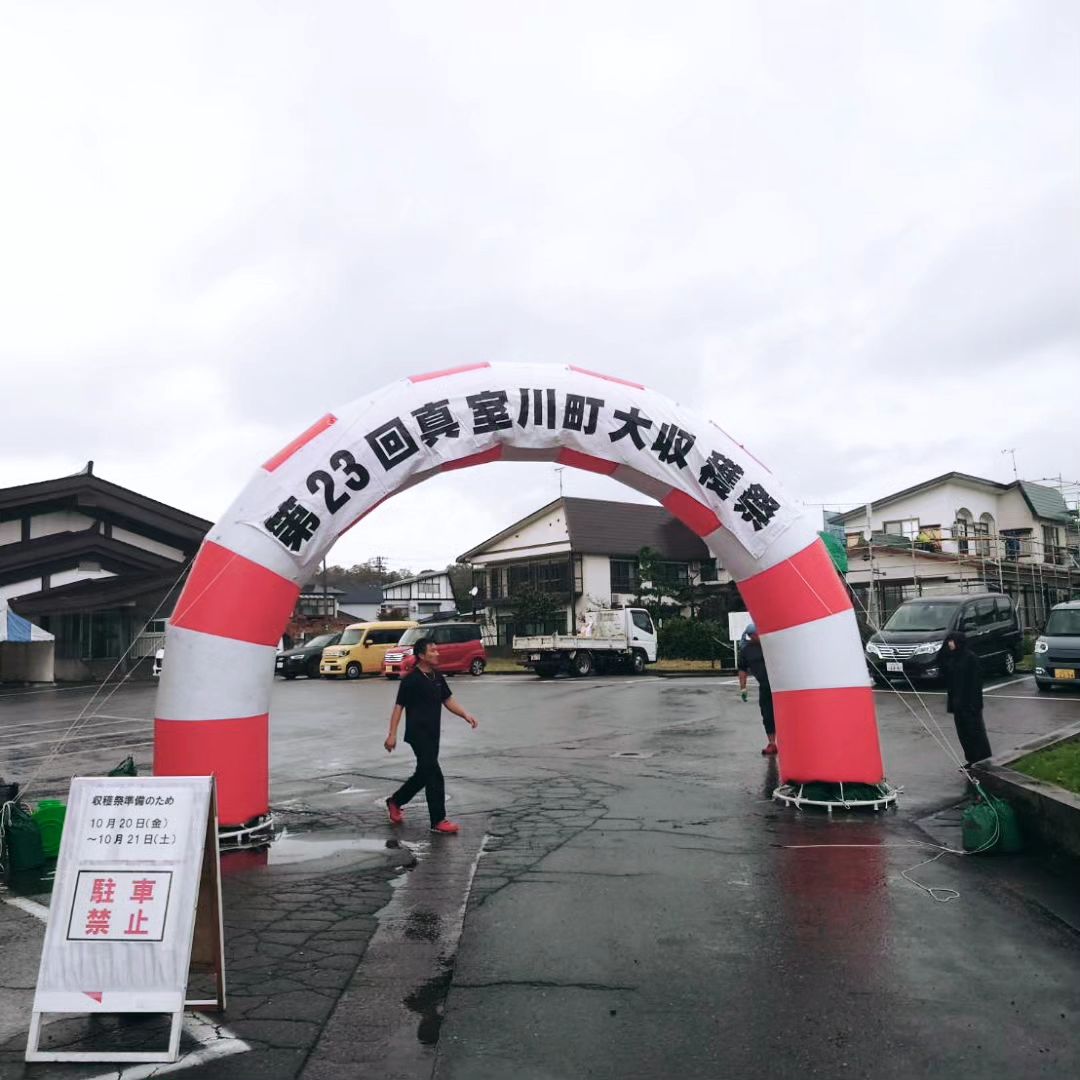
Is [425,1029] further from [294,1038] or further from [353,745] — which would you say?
[353,745]

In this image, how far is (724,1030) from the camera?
162 inches

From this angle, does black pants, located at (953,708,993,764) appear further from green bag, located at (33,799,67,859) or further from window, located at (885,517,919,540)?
window, located at (885,517,919,540)

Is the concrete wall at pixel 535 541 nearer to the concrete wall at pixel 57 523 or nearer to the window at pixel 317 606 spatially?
the window at pixel 317 606

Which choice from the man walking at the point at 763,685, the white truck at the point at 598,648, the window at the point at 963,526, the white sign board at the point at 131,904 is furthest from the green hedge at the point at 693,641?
the white sign board at the point at 131,904

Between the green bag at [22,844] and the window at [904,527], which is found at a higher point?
the window at [904,527]

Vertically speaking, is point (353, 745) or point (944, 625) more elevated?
point (944, 625)

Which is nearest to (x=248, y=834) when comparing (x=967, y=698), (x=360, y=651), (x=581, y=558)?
(x=967, y=698)

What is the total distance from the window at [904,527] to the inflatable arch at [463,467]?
33.9m

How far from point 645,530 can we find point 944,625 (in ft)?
76.0

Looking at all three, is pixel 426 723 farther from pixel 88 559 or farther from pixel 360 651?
pixel 88 559

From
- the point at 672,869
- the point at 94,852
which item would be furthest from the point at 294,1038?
the point at 672,869

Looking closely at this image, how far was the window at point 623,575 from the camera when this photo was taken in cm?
4138

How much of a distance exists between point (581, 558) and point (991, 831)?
33666 millimetres

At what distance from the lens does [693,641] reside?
105 ft
